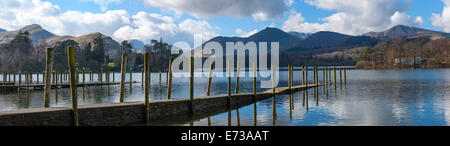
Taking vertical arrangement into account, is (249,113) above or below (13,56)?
below

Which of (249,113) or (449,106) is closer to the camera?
(249,113)

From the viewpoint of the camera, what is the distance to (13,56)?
6250 inches
